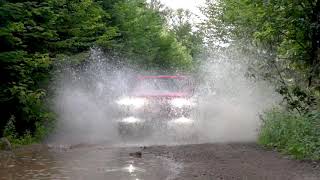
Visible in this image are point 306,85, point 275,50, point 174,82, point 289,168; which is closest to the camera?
point 289,168

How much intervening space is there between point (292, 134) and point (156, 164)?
3.82 meters

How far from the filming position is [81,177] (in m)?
8.71

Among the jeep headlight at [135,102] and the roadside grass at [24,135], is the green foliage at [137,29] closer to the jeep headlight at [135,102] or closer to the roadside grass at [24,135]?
the jeep headlight at [135,102]

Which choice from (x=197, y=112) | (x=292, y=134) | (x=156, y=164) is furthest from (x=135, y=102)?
(x=156, y=164)

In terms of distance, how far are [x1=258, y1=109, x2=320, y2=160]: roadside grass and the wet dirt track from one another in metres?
0.39

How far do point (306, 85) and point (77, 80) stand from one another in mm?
8835

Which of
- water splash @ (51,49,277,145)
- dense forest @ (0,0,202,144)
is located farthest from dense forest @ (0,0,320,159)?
water splash @ (51,49,277,145)

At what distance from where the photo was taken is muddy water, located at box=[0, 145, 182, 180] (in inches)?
350

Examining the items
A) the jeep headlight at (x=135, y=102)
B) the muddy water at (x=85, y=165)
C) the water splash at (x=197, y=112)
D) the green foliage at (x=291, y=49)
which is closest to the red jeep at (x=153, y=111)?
the jeep headlight at (x=135, y=102)

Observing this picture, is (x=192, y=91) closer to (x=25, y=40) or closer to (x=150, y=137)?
(x=150, y=137)

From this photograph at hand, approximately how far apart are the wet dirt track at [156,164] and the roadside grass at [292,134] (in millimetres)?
386

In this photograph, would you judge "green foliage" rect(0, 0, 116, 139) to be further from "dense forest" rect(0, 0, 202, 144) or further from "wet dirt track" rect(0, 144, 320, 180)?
"wet dirt track" rect(0, 144, 320, 180)

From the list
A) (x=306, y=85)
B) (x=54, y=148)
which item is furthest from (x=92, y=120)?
(x=306, y=85)

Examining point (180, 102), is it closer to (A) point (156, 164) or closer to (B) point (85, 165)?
(A) point (156, 164)
